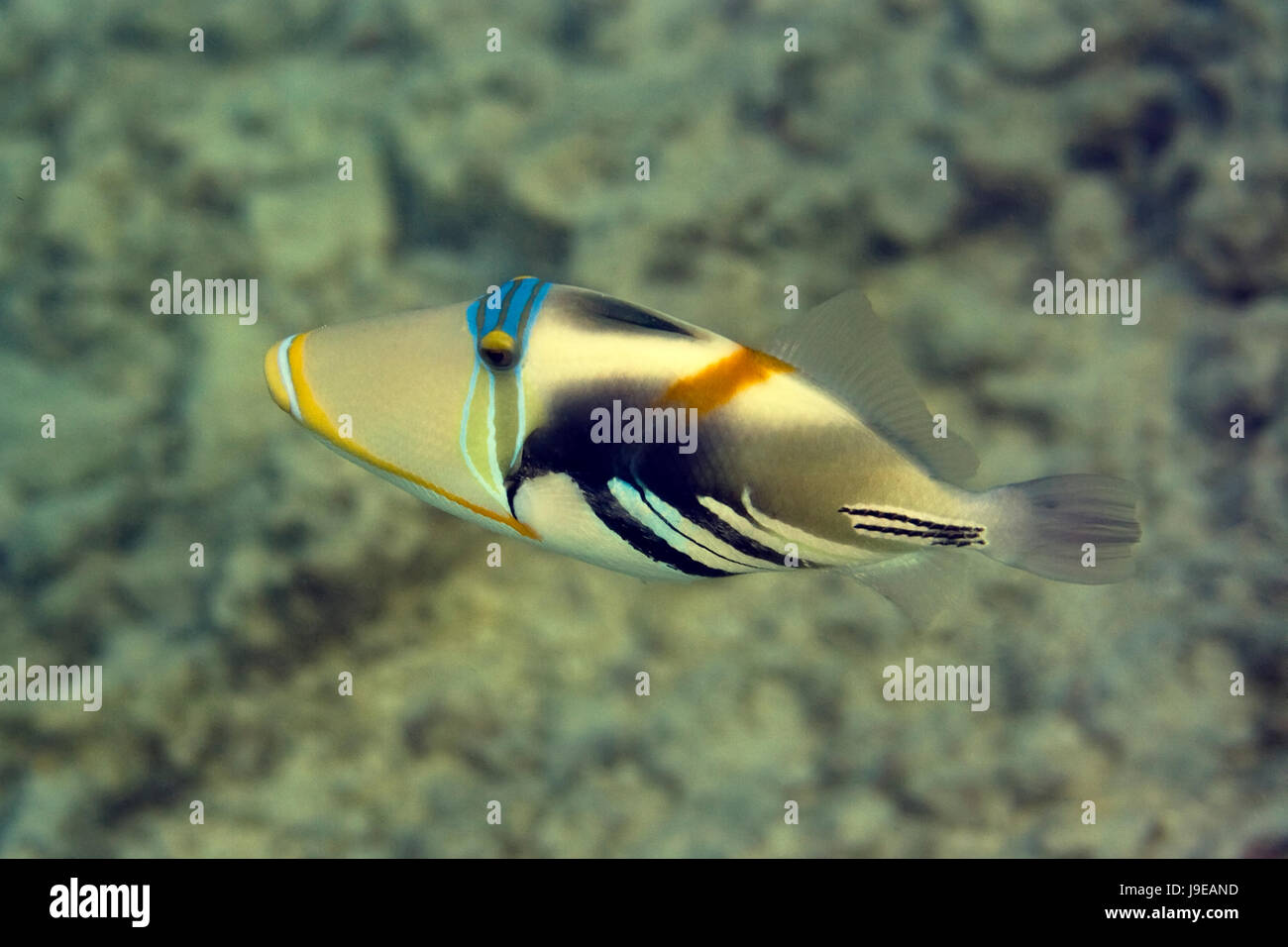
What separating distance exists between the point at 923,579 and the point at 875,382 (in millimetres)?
270

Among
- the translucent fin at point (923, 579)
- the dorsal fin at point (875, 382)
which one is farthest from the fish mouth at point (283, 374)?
the translucent fin at point (923, 579)

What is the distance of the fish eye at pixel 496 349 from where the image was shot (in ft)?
3.20

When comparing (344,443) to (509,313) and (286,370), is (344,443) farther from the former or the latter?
(509,313)

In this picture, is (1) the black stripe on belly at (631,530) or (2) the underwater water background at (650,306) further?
(2) the underwater water background at (650,306)

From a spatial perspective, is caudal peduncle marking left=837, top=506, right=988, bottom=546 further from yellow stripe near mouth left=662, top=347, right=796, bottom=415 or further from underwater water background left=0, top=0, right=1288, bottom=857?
underwater water background left=0, top=0, right=1288, bottom=857

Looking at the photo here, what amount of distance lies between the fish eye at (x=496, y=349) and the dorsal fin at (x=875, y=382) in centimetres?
37

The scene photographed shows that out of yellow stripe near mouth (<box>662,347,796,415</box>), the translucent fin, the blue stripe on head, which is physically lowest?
the translucent fin

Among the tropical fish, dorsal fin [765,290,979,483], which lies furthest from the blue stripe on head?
dorsal fin [765,290,979,483]

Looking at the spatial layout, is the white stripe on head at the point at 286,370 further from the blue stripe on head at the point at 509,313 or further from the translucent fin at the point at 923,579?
the translucent fin at the point at 923,579

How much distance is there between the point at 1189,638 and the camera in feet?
5.87

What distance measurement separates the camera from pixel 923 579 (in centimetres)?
109

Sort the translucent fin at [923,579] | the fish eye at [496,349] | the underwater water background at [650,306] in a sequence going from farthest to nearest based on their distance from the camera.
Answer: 1. the underwater water background at [650,306]
2. the translucent fin at [923,579]
3. the fish eye at [496,349]

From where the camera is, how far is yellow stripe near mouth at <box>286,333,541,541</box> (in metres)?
0.99

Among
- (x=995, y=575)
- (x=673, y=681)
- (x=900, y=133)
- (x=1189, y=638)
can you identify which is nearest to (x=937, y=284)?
(x=900, y=133)
